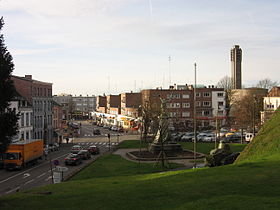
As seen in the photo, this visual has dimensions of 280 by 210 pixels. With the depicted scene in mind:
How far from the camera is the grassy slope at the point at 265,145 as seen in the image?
26.1 meters

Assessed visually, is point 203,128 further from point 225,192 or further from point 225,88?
point 225,192

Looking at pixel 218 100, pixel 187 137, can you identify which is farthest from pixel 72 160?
pixel 218 100

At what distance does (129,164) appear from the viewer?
40469 millimetres

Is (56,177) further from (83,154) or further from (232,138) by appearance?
A: (232,138)

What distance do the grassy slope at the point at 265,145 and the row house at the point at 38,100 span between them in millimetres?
39384

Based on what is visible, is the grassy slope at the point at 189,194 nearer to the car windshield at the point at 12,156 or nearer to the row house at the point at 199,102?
the car windshield at the point at 12,156

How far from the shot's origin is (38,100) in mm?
68375

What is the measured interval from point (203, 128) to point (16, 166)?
61.1 meters

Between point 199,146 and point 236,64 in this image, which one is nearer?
point 199,146

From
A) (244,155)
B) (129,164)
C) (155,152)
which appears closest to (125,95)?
(155,152)

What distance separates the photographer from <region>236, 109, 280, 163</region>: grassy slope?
2615 cm

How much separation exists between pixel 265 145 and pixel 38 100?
1967 inches

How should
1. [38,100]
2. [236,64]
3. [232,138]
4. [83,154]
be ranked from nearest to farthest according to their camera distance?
[83,154]
[232,138]
[38,100]
[236,64]

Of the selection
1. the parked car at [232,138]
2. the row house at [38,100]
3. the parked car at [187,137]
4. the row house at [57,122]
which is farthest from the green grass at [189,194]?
the row house at [57,122]
